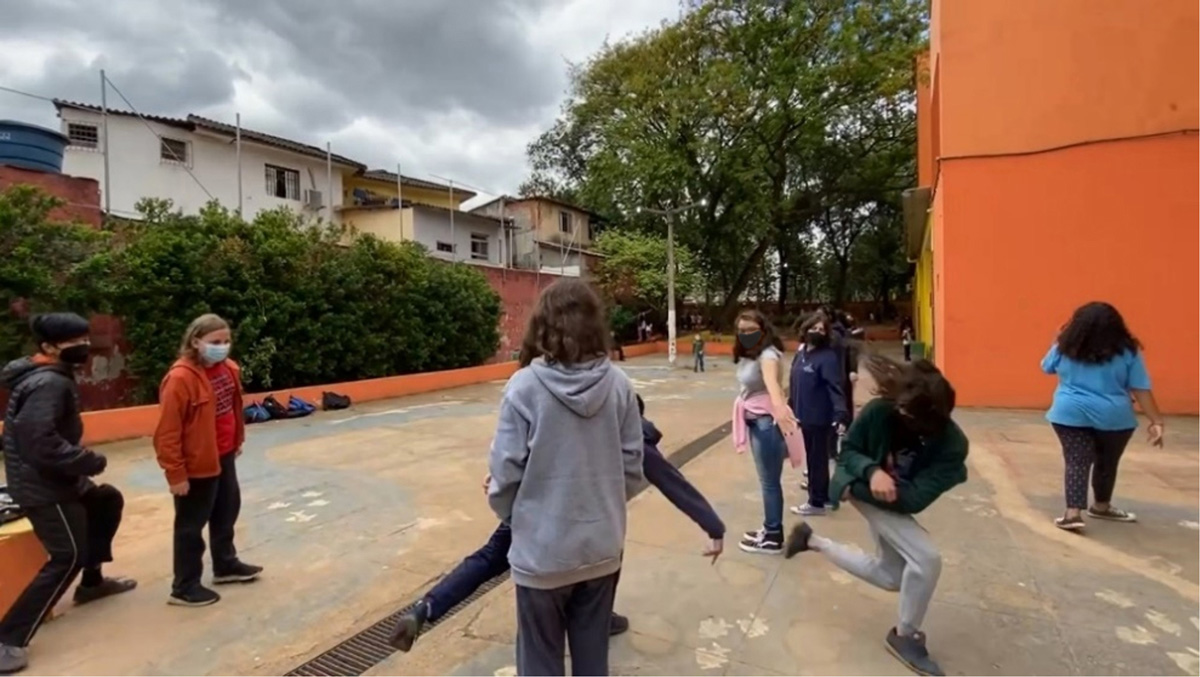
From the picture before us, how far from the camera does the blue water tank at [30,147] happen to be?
8828mm

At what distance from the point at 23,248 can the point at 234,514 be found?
612 centimetres

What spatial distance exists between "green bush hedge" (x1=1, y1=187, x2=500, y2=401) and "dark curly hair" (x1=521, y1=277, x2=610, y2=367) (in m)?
8.59

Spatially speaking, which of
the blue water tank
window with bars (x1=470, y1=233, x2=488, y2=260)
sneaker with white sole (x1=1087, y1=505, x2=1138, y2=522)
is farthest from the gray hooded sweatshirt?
window with bars (x1=470, y1=233, x2=488, y2=260)

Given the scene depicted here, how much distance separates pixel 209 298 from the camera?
9.48 meters

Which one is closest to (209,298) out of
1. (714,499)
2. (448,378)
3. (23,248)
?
(23,248)

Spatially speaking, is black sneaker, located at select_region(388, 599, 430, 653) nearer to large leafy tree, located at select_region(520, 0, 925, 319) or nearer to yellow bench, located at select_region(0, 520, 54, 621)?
yellow bench, located at select_region(0, 520, 54, 621)

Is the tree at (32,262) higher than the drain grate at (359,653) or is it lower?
higher

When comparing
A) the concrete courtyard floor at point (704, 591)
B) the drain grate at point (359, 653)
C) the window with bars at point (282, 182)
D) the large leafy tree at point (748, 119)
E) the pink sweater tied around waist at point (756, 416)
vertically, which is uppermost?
the large leafy tree at point (748, 119)

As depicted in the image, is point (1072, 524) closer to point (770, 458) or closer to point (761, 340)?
point (770, 458)

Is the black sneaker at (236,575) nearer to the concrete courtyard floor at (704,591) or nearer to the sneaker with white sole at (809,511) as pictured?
the concrete courtyard floor at (704,591)

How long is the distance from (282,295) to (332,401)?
1891 mm

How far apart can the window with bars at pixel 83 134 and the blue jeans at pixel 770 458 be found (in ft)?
62.6

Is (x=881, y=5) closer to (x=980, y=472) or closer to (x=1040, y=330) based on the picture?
(x=1040, y=330)

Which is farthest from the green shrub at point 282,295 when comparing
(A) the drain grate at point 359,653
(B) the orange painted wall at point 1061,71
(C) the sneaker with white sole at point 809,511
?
(B) the orange painted wall at point 1061,71
